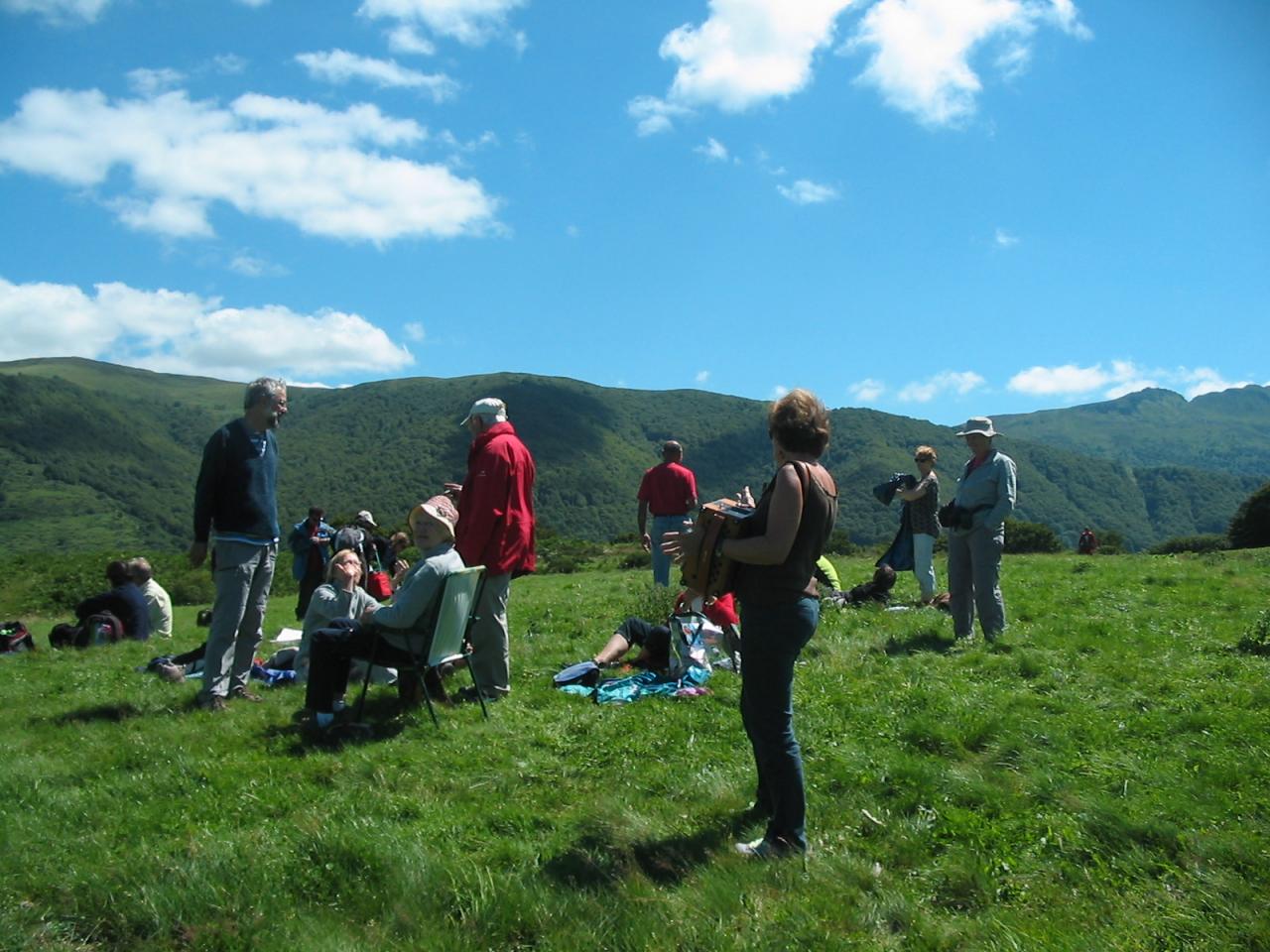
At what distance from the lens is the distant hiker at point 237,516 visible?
21.8ft

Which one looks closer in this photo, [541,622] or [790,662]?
[790,662]

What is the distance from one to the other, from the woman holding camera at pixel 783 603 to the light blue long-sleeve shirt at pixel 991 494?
4.56m

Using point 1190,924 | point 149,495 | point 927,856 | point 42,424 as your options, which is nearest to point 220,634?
point 927,856

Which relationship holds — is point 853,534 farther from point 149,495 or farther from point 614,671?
point 614,671

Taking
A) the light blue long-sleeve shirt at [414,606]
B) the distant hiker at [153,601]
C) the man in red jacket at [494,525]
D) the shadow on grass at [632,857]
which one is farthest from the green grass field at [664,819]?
the distant hiker at [153,601]

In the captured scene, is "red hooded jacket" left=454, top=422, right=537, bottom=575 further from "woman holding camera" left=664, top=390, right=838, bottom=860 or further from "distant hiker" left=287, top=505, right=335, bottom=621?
"distant hiker" left=287, top=505, right=335, bottom=621

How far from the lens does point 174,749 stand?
18.5 ft

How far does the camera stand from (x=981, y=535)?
8.18 m

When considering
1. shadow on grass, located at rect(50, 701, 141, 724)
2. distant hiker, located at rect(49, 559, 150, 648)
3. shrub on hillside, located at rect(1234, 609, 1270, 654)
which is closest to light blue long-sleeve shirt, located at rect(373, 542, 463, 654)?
shadow on grass, located at rect(50, 701, 141, 724)

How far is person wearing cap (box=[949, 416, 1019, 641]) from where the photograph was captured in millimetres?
8148

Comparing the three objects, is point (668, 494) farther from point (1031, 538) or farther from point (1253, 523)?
point (1253, 523)

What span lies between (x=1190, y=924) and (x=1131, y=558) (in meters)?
16.4

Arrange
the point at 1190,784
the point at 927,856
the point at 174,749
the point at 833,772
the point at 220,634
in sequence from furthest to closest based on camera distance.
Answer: the point at 220,634 → the point at 174,749 → the point at 833,772 → the point at 1190,784 → the point at 927,856

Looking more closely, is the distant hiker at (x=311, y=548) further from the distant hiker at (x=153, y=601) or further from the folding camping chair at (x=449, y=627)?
the folding camping chair at (x=449, y=627)
